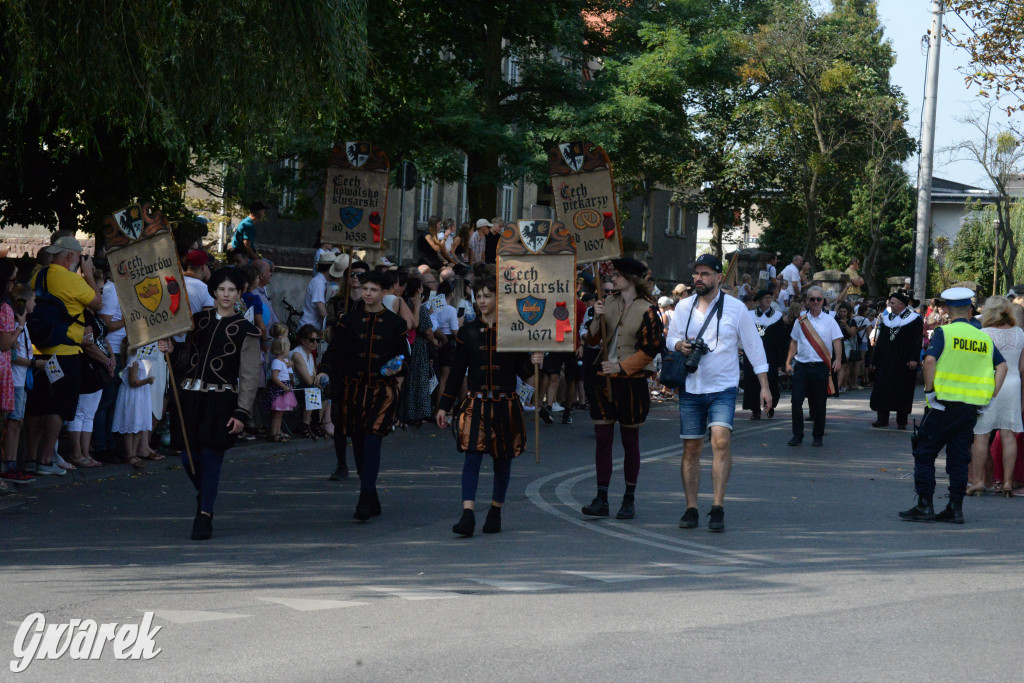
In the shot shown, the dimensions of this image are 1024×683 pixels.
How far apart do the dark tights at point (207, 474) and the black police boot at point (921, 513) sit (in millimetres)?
5254

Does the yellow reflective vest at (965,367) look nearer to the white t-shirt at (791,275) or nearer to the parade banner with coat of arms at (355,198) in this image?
the parade banner with coat of arms at (355,198)

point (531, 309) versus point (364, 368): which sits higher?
point (531, 309)

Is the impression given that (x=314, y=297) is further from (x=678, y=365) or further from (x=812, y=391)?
(x=678, y=365)

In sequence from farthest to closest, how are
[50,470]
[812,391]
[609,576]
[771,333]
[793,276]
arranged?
1. [793,276]
2. [771,333]
3. [812,391]
4. [50,470]
5. [609,576]

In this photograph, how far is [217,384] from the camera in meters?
9.03

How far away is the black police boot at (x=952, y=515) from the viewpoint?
33.9ft

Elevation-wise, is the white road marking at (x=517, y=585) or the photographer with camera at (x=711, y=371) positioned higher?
the photographer with camera at (x=711, y=371)

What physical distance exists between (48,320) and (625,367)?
4.95 metres

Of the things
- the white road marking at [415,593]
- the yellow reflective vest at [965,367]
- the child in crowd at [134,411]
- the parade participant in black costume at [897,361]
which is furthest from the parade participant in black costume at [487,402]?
the parade participant in black costume at [897,361]

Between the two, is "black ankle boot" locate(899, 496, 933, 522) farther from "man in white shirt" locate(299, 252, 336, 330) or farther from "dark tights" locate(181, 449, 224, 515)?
"man in white shirt" locate(299, 252, 336, 330)

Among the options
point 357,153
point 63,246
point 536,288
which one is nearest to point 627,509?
point 536,288

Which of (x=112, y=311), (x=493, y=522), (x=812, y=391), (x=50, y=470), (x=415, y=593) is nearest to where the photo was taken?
(x=415, y=593)

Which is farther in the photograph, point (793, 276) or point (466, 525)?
point (793, 276)

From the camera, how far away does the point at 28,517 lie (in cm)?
939
